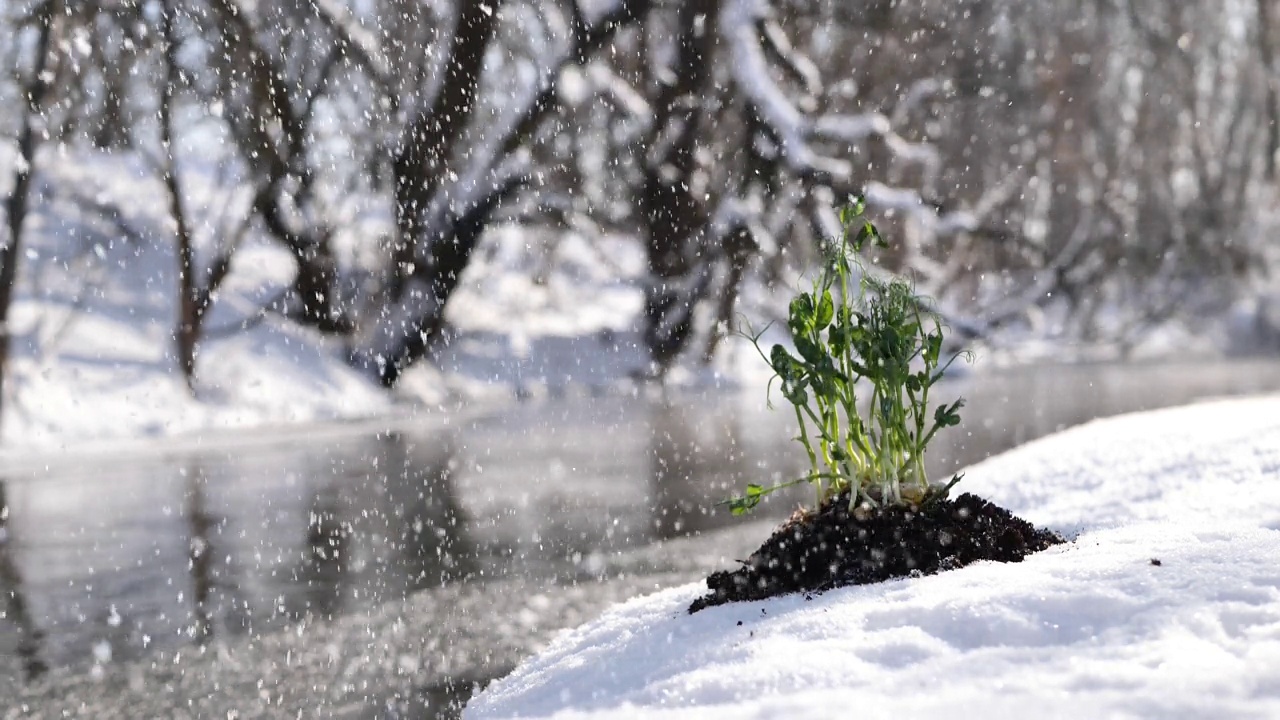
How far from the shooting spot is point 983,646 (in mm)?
2775

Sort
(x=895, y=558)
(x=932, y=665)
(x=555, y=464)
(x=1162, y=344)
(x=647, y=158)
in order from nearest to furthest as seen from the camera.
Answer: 1. (x=932, y=665)
2. (x=895, y=558)
3. (x=555, y=464)
4. (x=647, y=158)
5. (x=1162, y=344)

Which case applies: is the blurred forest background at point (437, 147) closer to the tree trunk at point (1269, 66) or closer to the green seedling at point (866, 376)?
the green seedling at point (866, 376)

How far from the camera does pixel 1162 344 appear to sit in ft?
85.6

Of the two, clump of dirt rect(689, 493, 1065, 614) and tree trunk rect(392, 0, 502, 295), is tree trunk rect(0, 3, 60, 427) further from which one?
clump of dirt rect(689, 493, 1065, 614)

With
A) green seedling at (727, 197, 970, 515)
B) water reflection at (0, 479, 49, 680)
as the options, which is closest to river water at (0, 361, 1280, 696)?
water reflection at (0, 479, 49, 680)

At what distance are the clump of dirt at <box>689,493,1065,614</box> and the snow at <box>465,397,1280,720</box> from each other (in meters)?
0.15

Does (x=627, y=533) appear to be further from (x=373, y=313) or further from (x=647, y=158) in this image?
(x=647, y=158)

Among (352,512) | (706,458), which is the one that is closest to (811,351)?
(352,512)

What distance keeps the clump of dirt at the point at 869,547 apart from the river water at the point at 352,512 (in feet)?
7.51

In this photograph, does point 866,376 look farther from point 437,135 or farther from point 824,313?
point 437,135

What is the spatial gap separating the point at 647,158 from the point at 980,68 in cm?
807

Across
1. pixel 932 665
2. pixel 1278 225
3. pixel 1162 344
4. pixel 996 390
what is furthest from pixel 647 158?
pixel 1278 225

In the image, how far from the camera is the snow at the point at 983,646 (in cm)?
245

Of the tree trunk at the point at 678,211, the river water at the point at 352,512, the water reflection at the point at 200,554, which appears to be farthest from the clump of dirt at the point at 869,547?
the tree trunk at the point at 678,211
